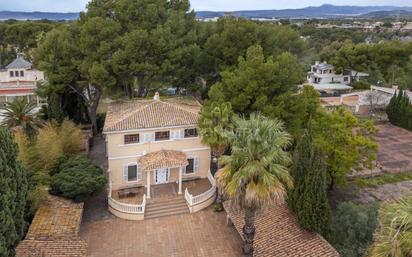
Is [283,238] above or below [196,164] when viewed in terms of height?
below

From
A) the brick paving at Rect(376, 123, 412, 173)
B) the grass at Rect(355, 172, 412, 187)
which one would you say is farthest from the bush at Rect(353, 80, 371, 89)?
the grass at Rect(355, 172, 412, 187)

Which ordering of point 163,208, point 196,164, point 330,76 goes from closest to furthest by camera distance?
point 163,208 < point 196,164 < point 330,76

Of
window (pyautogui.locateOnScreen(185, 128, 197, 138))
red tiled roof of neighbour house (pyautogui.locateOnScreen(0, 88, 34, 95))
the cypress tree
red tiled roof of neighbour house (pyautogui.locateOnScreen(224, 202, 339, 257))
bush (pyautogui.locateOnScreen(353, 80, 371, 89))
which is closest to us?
red tiled roof of neighbour house (pyautogui.locateOnScreen(224, 202, 339, 257))

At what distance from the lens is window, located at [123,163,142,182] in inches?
1012

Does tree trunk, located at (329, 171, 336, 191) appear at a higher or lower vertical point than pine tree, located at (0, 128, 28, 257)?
lower

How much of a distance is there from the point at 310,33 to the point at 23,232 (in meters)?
116

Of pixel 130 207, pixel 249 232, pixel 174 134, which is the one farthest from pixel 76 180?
pixel 249 232

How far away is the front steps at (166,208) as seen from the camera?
918 inches

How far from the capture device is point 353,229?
18859mm

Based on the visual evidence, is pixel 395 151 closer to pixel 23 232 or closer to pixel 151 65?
pixel 151 65

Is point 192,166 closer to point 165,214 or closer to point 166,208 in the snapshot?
point 166,208

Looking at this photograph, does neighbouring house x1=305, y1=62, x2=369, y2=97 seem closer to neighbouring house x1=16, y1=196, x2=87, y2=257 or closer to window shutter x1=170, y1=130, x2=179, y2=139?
window shutter x1=170, y1=130, x2=179, y2=139

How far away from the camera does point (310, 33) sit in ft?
390

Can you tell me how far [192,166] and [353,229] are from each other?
12.2m
